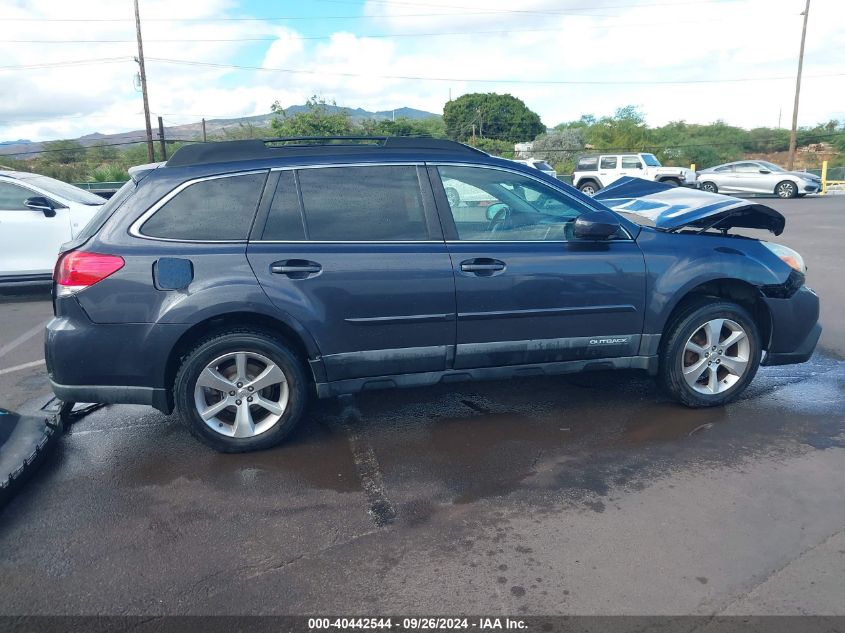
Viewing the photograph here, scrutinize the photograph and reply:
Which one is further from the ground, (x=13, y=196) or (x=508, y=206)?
(x=508, y=206)

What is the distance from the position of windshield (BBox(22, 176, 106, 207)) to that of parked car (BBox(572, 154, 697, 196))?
19.7m

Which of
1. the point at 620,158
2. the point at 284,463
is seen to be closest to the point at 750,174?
the point at 620,158

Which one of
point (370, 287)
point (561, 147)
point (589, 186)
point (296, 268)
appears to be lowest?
point (589, 186)

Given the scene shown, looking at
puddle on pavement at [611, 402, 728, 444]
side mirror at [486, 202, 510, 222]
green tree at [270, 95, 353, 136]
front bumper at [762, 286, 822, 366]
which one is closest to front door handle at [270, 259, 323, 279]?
side mirror at [486, 202, 510, 222]

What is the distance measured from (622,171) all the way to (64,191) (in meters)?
21.5

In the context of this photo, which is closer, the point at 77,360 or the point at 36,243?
the point at 77,360

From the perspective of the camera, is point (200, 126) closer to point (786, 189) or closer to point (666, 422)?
point (786, 189)

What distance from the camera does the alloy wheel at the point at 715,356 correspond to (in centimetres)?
461

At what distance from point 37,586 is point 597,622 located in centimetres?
227

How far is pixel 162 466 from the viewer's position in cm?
400

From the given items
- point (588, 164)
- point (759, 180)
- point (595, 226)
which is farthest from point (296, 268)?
point (759, 180)

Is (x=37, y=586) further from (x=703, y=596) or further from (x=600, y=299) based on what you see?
(x=600, y=299)

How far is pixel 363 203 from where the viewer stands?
13.8ft

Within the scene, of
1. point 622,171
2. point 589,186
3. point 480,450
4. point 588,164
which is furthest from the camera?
point 588,164
